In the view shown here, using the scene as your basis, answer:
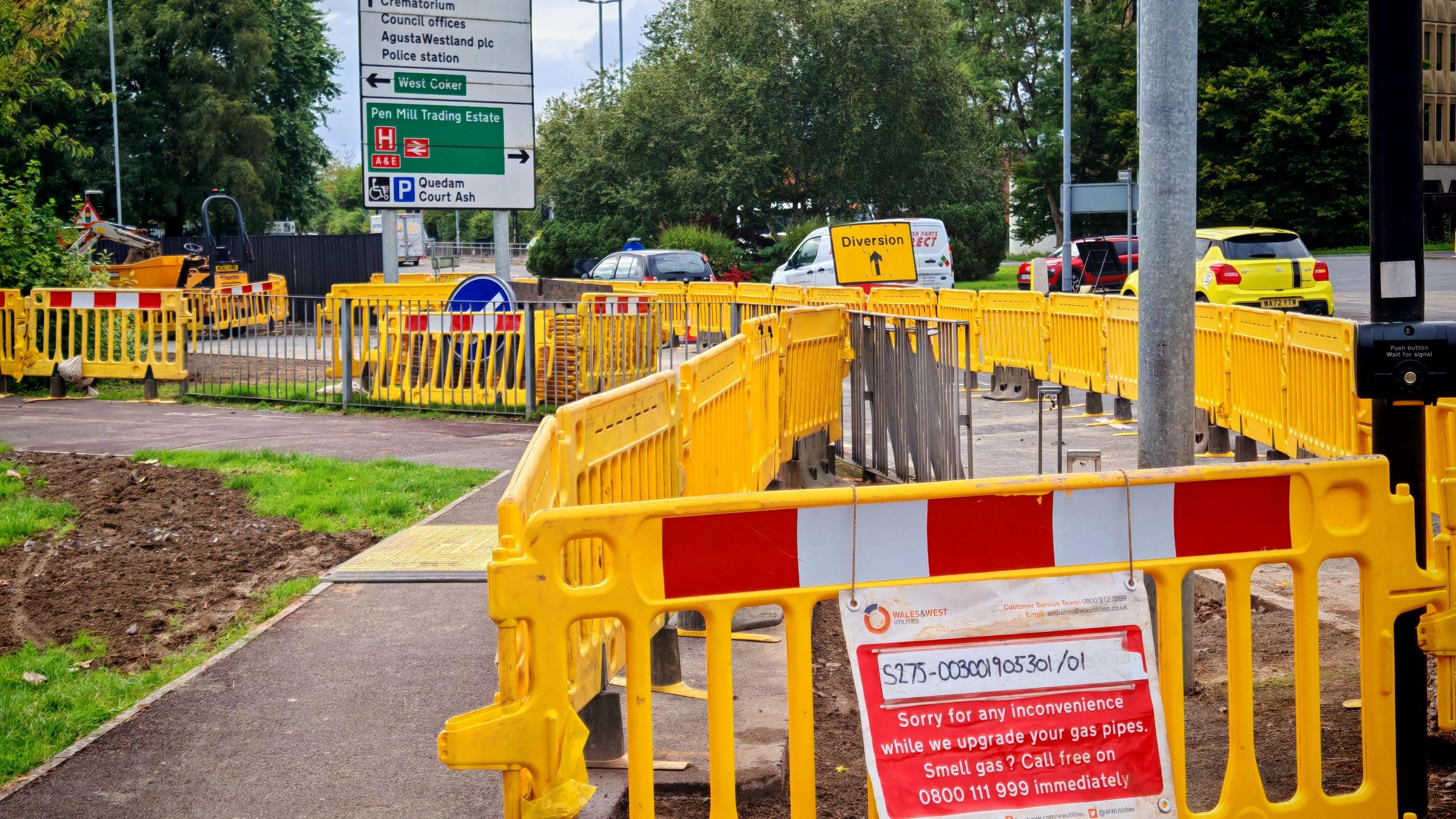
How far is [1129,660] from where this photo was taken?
3539 mm

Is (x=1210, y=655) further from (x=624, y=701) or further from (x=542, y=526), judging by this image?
(x=542, y=526)

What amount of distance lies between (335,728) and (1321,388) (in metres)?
7.02

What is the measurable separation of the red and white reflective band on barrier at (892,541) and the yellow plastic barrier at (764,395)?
13.1 feet

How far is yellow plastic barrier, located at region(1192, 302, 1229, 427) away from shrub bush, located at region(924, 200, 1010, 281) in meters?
39.3

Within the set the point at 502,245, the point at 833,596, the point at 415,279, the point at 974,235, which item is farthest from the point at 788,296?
the point at 974,235

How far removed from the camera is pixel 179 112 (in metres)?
56.3

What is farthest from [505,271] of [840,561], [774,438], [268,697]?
[840,561]

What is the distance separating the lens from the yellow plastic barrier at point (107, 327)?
55.9 feet

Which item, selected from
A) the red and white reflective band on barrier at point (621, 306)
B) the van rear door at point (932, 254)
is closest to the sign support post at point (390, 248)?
the red and white reflective band on barrier at point (621, 306)

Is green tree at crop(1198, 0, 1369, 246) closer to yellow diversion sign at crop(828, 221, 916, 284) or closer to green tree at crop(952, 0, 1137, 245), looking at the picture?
green tree at crop(952, 0, 1137, 245)

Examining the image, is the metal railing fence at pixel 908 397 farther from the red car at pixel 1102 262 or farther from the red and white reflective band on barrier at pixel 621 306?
the red car at pixel 1102 262

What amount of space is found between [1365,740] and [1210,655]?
104 inches

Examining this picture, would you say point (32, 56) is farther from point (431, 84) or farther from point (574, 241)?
point (574, 241)

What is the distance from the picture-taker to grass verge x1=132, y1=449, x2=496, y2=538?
912 centimetres
